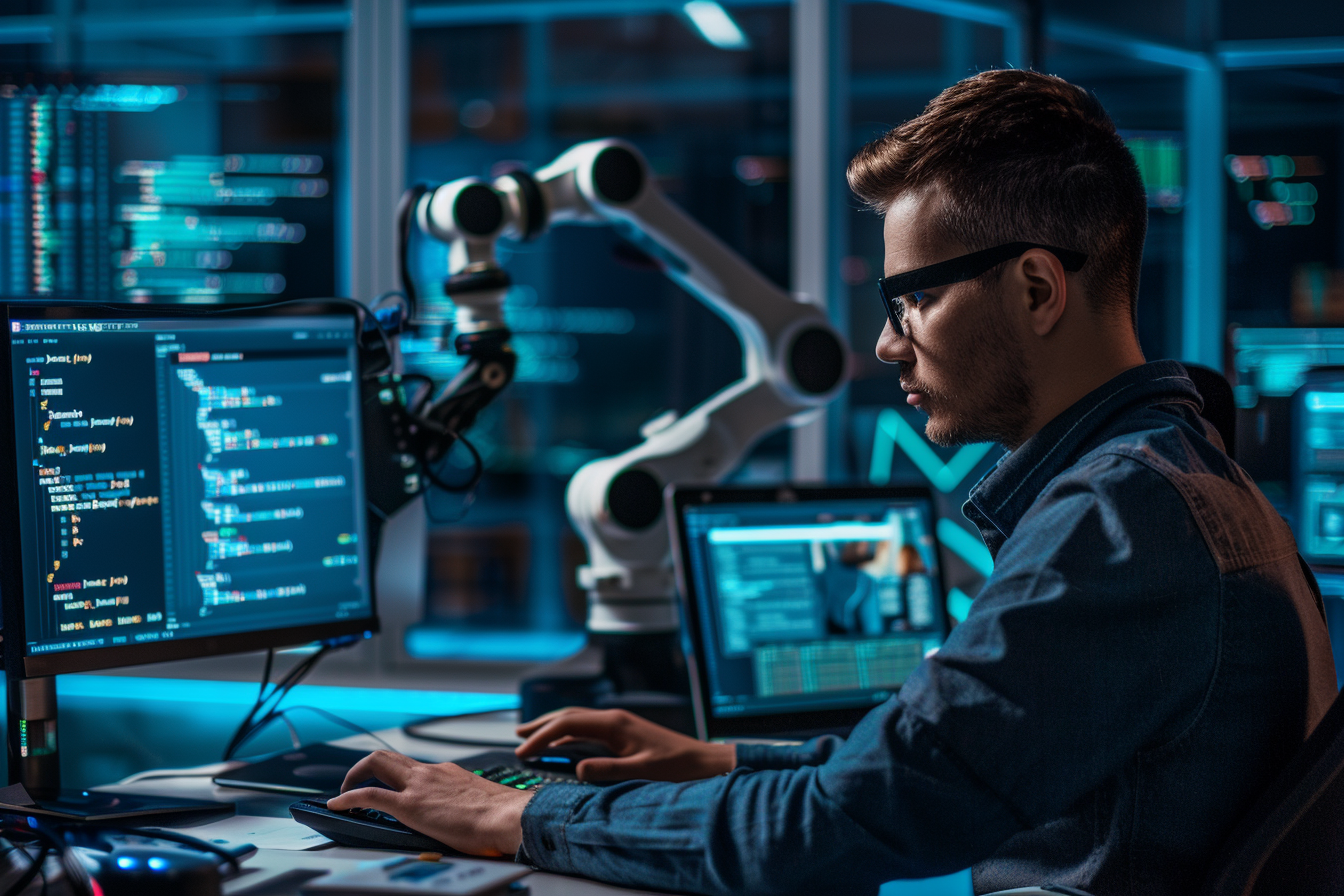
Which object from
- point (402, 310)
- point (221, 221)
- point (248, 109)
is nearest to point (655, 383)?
point (248, 109)

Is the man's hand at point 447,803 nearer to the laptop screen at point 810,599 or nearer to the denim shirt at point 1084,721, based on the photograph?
the denim shirt at point 1084,721

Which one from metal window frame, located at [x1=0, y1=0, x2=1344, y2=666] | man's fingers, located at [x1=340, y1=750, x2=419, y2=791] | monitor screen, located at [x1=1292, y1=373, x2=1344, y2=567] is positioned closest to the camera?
man's fingers, located at [x1=340, y1=750, x2=419, y2=791]

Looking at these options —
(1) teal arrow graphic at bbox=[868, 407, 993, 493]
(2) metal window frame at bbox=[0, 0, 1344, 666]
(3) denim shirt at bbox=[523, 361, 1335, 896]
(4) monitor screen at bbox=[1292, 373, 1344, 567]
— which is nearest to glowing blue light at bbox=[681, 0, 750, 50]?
(2) metal window frame at bbox=[0, 0, 1344, 666]

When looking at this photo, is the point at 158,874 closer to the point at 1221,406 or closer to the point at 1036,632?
the point at 1036,632

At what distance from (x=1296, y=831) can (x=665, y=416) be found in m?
1.10

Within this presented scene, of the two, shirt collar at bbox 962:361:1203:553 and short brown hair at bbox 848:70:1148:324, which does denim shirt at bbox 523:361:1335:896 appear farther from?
short brown hair at bbox 848:70:1148:324

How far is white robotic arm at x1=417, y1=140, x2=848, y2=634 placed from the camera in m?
1.61

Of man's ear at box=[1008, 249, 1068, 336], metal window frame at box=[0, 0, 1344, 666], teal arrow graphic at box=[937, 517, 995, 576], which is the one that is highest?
metal window frame at box=[0, 0, 1344, 666]

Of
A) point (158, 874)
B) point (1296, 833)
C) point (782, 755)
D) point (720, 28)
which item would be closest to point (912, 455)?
point (720, 28)

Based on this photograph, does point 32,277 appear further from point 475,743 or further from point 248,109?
point 475,743

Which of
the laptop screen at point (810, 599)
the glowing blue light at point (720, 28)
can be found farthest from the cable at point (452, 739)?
the glowing blue light at point (720, 28)

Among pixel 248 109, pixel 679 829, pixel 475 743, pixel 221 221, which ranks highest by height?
pixel 248 109

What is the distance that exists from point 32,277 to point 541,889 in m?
2.36

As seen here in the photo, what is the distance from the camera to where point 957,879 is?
135cm
